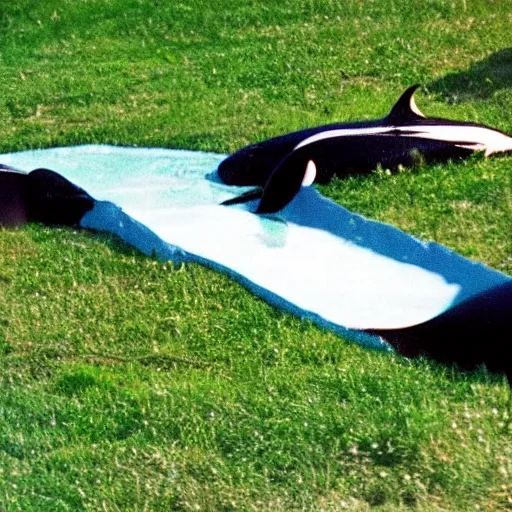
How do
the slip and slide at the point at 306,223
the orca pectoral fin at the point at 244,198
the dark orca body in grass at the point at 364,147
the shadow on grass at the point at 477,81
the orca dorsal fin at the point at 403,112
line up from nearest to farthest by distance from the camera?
1. the slip and slide at the point at 306,223
2. the orca pectoral fin at the point at 244,198
3. the dark orca body in grass at the point at 364,147
4. the orca dorsal fin at the point at 403,112
5. the shadow on grass at the point at 477,81

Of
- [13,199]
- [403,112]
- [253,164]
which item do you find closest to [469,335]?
[403,112]

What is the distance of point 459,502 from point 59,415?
6.43ft

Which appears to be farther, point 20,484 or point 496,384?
point 496,384

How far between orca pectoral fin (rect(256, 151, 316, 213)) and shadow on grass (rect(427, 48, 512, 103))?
2992 mm

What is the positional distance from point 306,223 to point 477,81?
165 inches

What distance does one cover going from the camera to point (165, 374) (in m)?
5.78

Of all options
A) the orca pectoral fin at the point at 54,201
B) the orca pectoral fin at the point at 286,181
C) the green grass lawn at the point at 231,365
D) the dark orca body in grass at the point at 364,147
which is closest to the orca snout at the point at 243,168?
the dark orca body in grass at the point at 364,147

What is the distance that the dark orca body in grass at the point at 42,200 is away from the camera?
8.17 m

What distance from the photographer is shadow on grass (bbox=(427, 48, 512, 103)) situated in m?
11.1

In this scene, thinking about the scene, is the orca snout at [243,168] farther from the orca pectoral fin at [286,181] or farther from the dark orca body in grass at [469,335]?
the dark orca body in grass at [469,335]

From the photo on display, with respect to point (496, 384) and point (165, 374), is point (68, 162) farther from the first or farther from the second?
point (496, 384)

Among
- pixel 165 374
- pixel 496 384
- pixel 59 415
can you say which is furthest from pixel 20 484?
pixel 496 384

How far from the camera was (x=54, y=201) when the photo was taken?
8227 millimetres

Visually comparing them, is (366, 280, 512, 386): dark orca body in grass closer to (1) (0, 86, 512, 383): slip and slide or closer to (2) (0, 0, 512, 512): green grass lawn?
(1) (0, 86, 512, 383): slip and slide
